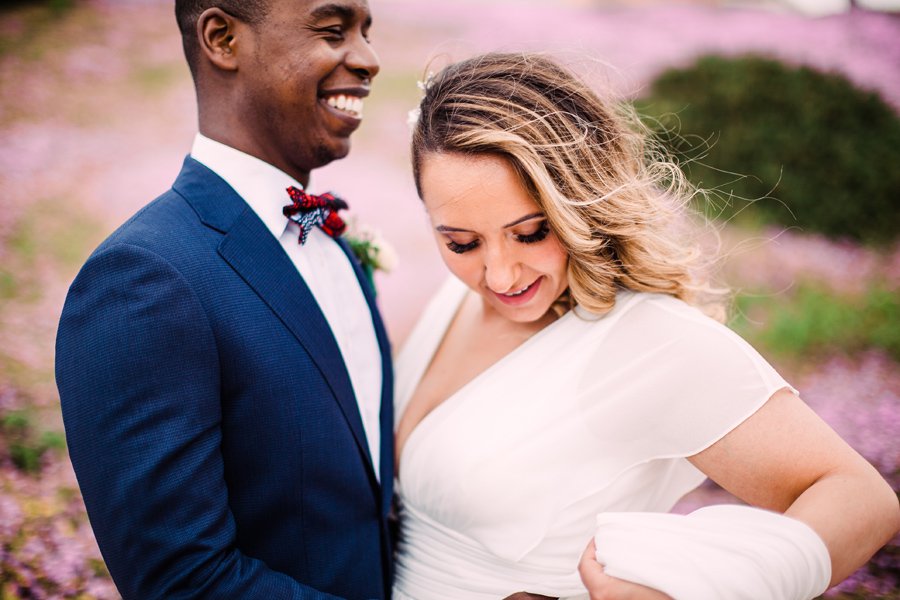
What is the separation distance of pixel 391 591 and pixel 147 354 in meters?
1.23

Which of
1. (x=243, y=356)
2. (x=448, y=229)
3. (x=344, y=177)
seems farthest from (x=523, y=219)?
(x=344, y=177)

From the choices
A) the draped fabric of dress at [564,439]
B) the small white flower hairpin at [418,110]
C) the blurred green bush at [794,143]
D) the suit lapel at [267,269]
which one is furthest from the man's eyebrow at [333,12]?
the blurred green bush at [794,143]

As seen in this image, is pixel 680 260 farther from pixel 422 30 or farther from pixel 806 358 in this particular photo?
pixel 422 30

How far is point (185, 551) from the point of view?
1.40m

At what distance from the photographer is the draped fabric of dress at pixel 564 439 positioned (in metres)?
1.66

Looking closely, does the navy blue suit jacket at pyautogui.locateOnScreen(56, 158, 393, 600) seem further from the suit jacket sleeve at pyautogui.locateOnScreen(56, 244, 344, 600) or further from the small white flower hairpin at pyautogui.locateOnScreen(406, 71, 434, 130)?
the small white flower hairpin at pyautogui.locateOnScreen(406, 71, 434, 130)

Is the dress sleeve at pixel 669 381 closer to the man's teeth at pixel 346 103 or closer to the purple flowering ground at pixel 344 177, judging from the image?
the purple flowering ground at pixel 344 177

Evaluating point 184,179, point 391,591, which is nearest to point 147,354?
point 184,179

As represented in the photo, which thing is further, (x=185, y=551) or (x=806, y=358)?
(x=806, y=358)

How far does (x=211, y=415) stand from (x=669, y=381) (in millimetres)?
1218

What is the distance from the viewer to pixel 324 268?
6.62ft

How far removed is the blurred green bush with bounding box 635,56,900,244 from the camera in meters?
6.17

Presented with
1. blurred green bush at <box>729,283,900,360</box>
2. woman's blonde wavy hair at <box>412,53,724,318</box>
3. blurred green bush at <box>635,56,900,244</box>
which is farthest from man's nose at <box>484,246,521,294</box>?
blurred green bush at <box>635,56,900,244</box>

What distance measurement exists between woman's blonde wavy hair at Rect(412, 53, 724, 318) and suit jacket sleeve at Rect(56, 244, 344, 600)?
94 cm
